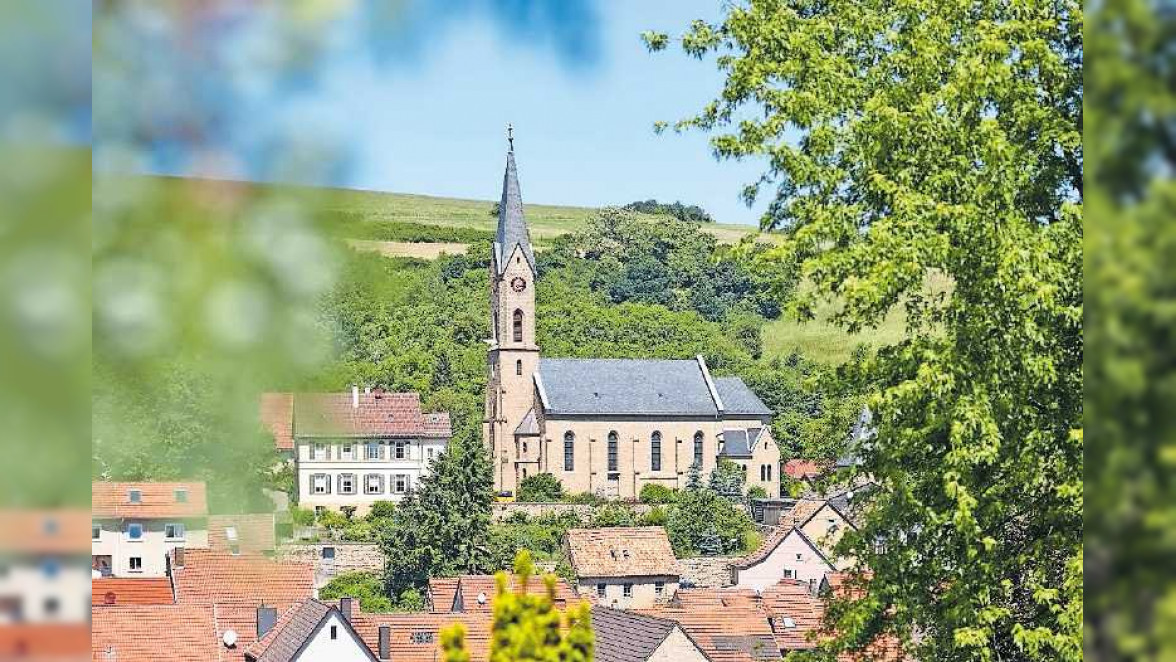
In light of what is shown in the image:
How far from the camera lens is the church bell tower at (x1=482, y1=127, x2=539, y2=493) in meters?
43.8

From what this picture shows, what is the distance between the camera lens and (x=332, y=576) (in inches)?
1184

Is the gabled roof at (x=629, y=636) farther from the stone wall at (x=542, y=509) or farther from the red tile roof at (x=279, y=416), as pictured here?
the stone wall at (x=542, y=509)

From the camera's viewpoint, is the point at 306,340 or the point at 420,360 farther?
the point at 420,360

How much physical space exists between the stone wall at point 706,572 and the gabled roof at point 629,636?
13.1 metres

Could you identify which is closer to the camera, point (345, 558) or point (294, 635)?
point (294, 635)

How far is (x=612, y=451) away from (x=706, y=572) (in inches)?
521

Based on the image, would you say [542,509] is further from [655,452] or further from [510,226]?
[510,226]

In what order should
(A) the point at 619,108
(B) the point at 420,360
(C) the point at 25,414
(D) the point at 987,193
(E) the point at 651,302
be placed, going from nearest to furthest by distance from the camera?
(C) the point at 25,414
(D) the point at 987,193
(A) the point at 619,108
(B) the point at 420,360
(E) the point at 651,302

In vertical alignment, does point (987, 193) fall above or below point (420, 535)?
above

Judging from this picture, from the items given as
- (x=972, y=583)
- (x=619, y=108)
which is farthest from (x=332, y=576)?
(x=972, y=583)

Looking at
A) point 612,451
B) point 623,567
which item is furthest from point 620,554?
point 612,451

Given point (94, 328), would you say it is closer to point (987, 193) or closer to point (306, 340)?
point (306, 340)

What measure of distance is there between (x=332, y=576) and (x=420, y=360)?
1541cm

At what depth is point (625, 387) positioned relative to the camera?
4572cm
